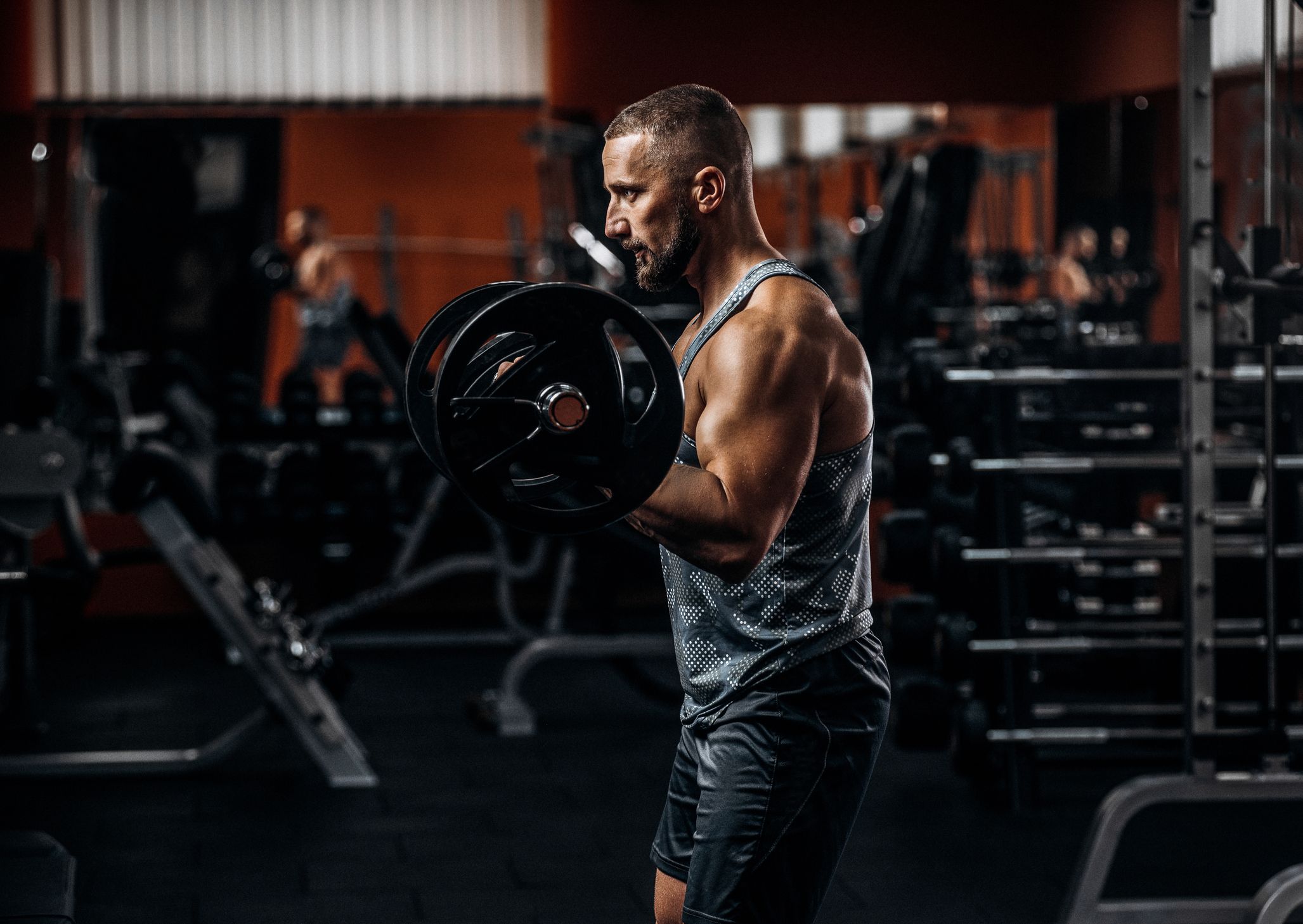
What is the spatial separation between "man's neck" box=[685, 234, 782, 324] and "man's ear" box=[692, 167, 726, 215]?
48 millimetres

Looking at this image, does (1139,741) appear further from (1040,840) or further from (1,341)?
(1,341)

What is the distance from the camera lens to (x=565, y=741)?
4164 millimetres

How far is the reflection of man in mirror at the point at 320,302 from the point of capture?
6.70 m

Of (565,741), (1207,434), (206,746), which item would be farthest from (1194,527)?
(206,746)

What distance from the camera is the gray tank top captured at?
1490mm

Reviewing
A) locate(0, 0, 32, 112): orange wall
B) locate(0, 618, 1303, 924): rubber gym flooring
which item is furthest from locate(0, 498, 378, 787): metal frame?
locate(0, 0, 32, 112): orange wall

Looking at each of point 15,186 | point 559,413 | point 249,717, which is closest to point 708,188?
point 559,413

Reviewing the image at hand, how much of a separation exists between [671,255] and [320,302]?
5.53m

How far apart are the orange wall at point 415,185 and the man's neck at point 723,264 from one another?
5415mm

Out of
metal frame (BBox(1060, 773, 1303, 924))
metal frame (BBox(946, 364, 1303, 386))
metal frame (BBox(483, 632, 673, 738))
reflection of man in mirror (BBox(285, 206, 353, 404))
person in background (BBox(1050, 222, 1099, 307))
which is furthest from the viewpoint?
reflection of man in mirror (BBox(285, 206, 353, 404))

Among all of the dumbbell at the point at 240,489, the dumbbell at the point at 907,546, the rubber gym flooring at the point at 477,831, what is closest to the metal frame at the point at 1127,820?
the rubber gym flooring at the point at 477,831

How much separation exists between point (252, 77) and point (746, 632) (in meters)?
5.68

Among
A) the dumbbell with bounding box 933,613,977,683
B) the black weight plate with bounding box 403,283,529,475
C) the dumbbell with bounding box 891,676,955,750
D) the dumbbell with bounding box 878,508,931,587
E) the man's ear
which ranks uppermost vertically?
the man's ear

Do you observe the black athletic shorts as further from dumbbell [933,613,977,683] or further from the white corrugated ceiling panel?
the white corrugated ceiling panel
